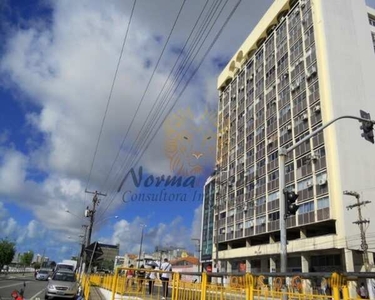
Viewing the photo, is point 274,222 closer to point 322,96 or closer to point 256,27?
point 322,96

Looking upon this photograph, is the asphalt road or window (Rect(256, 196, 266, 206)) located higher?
window (Rect(256, 196, 266, 206))

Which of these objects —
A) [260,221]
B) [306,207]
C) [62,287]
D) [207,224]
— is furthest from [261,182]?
[207,224]

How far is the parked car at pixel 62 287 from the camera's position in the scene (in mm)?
18875

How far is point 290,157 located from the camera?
130 feet

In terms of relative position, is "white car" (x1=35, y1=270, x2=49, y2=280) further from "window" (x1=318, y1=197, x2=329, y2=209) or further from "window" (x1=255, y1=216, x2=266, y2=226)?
"window" (x1=318, y1=197, x2=329, y2=209)

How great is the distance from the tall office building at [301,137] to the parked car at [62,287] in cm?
1949

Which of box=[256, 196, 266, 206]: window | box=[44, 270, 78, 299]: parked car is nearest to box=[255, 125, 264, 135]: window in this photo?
box=[256, 196, 266, 206]: window

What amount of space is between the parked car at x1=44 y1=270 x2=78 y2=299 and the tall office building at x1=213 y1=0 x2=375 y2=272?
19.5 meters

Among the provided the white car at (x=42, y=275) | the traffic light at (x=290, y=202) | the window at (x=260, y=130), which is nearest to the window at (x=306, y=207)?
the window at (x=260, y=130)

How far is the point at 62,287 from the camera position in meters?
19.0

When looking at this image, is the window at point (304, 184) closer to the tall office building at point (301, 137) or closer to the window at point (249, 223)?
the tall office building at point (301, 137)

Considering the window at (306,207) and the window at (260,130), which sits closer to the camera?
the window at (306,207)

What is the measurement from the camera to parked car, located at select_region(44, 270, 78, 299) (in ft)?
61.9

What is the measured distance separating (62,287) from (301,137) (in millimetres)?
28094
